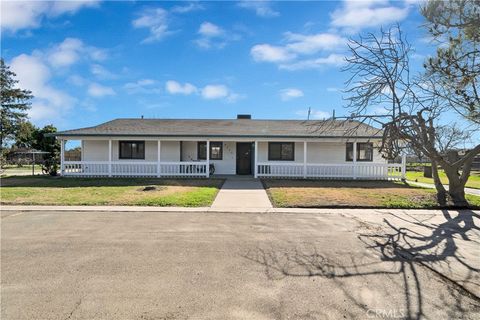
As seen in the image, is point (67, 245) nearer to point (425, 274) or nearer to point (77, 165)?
point (425, 274)

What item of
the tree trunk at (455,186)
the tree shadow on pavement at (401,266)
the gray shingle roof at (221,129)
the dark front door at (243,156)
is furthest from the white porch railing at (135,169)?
the tree shadow on pavement at (401,266)

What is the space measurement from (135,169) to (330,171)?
463 inches

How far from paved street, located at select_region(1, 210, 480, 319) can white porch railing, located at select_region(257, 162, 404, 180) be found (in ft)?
32.6

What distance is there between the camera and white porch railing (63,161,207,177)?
57.6 feet

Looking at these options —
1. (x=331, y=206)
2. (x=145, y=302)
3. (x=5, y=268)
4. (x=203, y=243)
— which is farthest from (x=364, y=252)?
(x=5, y=268)

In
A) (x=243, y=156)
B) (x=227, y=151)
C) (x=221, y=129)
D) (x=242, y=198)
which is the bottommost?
(x=242, y=198)

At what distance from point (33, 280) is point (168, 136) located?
44.1 ft

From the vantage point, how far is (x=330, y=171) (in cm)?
1788

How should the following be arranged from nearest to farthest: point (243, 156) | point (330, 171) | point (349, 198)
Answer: point (349, 198) < point (330, 171) < point (243, 156)

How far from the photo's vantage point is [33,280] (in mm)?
3996

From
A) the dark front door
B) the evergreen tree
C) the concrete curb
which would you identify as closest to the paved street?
the concrete curb

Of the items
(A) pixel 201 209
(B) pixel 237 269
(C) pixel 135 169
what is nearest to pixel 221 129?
(C) pixel 135 169

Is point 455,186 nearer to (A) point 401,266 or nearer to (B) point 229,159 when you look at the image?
(A) point 401,266

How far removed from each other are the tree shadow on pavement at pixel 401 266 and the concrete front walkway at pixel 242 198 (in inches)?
153
